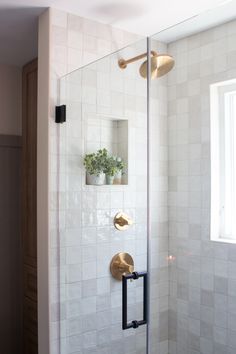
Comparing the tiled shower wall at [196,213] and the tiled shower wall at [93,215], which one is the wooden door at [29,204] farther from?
the tiled shower wall at [196,213]

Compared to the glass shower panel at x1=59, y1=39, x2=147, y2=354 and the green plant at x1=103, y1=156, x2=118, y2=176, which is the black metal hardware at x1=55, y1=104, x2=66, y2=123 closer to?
the glass shower panel at x1=59, y1=39, x2=147, y2=354

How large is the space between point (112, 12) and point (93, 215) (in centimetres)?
115

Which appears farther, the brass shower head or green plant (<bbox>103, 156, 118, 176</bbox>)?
green plant (<bbox>103, 156, 118, 176</bbox>)

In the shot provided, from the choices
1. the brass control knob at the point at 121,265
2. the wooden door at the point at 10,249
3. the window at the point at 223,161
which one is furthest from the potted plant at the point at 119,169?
the wooden door at the point at 10,249

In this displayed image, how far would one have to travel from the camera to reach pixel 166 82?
71.2 inches

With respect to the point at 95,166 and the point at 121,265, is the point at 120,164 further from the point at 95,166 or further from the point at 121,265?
the point at 121,265

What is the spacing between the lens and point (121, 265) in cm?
199

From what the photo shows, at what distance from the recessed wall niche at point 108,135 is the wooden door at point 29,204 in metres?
0.95

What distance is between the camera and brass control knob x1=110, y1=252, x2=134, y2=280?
195 centimetres

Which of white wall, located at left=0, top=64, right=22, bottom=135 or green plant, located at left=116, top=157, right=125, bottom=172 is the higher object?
white wall, located at left=0, top=64, right=22, bottom=135

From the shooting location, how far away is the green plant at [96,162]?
2.03 metres

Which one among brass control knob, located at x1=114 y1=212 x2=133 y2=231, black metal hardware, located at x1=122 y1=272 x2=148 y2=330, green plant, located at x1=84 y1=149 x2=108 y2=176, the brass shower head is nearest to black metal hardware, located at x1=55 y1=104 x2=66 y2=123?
green plant, located at x1=84 y1=149 x2=108 y2=176

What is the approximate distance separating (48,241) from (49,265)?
132 mm

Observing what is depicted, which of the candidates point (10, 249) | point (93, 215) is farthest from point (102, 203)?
point (10, 249)
